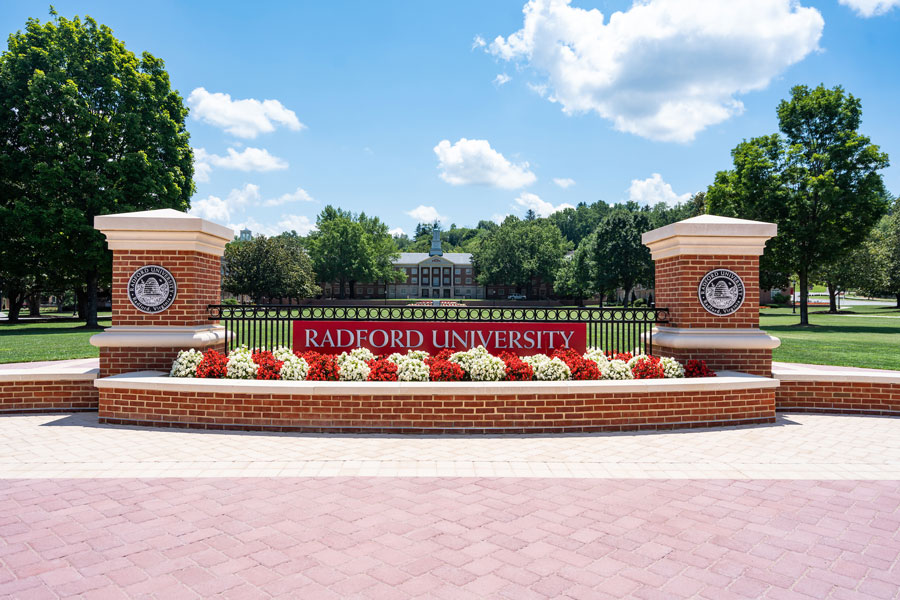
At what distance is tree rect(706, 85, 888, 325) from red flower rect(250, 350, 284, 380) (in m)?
28.4

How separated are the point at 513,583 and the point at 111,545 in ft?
8.54

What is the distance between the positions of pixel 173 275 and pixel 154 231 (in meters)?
0.62

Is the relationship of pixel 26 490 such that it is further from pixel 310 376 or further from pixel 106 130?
pixel 106 130

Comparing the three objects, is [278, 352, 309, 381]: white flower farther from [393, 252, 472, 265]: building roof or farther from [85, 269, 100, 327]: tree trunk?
[393, 252, 472, 265]: building roof

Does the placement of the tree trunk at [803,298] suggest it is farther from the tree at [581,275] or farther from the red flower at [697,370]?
the tree at [581,275]

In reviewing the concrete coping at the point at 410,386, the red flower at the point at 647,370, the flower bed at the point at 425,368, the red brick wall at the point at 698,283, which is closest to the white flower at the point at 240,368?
the flower bed at the point at 425,368

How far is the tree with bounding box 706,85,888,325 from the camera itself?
27.0 meters

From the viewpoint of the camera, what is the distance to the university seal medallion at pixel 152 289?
7.29 metres

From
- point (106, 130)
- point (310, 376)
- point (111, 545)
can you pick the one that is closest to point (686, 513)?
point (111, 545)

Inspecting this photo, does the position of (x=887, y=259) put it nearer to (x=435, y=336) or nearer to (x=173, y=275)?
(x=435, y=336)

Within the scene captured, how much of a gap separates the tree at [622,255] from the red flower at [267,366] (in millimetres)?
48590

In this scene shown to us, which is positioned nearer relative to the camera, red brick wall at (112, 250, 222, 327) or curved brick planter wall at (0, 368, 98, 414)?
red brick wall at (112, 250, 222, 327)

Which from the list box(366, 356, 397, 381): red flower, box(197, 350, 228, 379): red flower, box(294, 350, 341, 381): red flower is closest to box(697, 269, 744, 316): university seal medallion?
box(366, 356, 397, 381): red flower

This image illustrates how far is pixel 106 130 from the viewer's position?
23.4m
